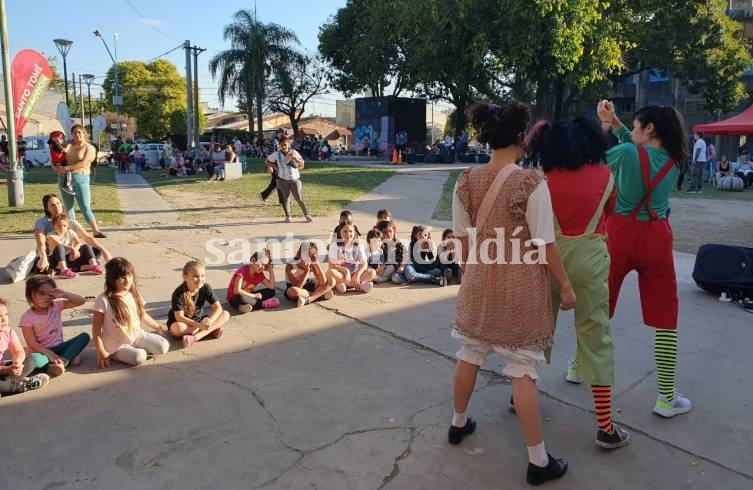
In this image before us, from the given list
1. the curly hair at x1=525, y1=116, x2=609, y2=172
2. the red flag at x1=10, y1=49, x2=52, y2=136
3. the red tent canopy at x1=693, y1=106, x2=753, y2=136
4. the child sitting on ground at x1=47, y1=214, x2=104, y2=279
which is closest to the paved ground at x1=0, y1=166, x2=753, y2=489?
the curly hair at x1=525, y1=116, x2=609, y2=172

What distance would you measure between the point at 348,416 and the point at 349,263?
3104 mm

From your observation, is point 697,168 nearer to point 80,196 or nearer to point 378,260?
point 378,260

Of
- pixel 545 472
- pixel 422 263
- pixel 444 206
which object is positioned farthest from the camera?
pixel 444 206

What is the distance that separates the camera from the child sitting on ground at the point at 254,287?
5594 millimetres

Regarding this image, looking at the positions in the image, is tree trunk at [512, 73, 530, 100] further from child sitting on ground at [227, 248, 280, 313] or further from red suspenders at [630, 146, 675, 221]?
red suspenders at [630, 146, 675, 221]

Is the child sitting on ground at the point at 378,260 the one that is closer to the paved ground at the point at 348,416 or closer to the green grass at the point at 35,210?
the paved ground at the point at 348,416

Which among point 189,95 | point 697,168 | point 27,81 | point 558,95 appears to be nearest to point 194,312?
point 27,81

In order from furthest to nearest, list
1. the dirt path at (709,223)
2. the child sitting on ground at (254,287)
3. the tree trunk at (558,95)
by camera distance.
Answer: the tree trunk at (558,95)
the dirt path at (709,223)
the child sitting on ground at (254,287)

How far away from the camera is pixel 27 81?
12.6 meters

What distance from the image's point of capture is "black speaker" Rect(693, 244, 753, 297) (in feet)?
19.2

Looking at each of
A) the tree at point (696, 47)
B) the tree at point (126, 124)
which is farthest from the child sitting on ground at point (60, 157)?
the tree at point (126, 124)

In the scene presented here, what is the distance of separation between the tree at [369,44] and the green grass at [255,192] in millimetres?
10624

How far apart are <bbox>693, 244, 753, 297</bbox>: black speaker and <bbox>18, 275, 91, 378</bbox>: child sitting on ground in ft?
19.0

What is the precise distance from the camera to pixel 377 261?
692 centimetres
